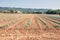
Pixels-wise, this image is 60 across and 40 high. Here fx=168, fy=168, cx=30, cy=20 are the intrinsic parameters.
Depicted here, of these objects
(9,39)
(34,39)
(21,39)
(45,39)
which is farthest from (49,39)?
(9,39)

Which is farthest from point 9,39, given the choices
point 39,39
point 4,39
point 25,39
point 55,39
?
point 55,39

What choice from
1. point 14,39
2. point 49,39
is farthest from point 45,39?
point 14,39

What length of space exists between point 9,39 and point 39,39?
108 inches

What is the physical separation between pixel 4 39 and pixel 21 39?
153 centimetres

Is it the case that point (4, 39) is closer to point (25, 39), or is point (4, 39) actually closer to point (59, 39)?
point (25, 39)

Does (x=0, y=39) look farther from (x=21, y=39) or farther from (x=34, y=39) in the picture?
(x=34, y=39)

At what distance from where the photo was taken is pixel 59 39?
51.5ft

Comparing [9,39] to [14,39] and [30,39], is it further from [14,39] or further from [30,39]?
[30,39]

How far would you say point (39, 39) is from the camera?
15461mm

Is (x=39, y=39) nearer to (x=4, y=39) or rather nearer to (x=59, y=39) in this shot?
(x=59, y=39)

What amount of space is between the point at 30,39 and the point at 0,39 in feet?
8.85

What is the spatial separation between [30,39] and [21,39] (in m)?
0.82

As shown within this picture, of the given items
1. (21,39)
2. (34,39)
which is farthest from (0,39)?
(34,39)

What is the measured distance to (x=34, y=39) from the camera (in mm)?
15391
